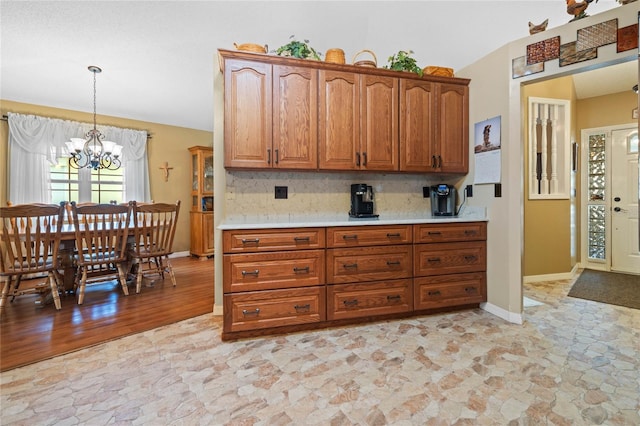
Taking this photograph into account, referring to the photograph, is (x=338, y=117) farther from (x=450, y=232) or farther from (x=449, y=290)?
(x=449, y=290)

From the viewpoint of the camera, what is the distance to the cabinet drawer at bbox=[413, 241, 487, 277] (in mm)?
2723

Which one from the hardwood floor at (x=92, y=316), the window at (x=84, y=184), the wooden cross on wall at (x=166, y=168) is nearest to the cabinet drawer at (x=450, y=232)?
the hardwood floor at (x=92, y=316)

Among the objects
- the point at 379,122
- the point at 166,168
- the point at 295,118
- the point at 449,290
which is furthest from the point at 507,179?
the point at 166,168

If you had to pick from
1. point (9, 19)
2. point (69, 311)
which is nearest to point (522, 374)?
point (69, 311)

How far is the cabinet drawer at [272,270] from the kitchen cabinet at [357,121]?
874 mm

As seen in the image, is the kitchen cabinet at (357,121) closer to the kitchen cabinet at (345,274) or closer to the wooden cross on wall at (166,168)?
the kitchen cabinet at (345,274)

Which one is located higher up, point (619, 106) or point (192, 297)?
point (619, 106)

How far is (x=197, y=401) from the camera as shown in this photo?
165cm

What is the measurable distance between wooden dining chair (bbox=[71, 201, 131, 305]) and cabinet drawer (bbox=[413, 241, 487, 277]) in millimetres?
3384

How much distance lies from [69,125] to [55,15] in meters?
3.05

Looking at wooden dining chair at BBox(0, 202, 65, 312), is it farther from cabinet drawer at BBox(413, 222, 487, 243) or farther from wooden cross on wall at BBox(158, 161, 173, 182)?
cabinet drawer at BBox(413, 222, 487, 243)

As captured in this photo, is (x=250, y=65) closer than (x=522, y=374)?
No

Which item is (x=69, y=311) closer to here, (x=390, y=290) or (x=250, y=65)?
(x=250, y=65)

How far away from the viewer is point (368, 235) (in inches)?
102
